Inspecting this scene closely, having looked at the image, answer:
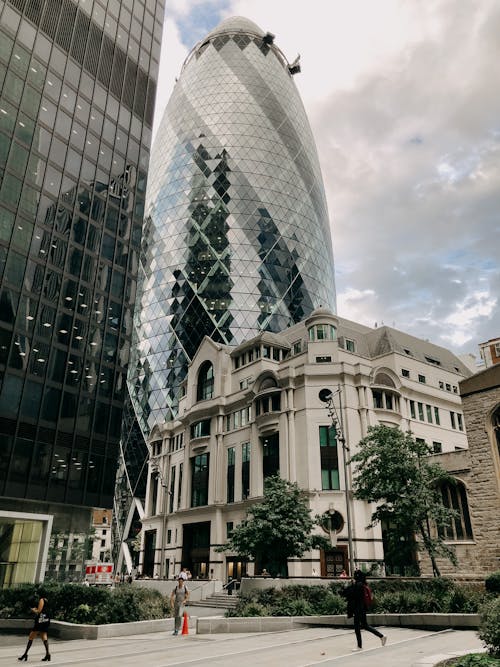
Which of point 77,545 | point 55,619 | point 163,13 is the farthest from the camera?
point 163,13

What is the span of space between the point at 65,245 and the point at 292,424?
2609cm

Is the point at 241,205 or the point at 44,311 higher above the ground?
the point at 241,205

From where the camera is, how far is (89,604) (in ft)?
75.7

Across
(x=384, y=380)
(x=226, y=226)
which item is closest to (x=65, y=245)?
(x=384, y=380)

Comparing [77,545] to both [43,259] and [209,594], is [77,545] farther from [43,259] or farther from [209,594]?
[43,259]

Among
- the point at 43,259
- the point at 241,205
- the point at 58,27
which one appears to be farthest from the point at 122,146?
the point at 241,205

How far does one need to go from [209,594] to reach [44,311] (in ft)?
81.2

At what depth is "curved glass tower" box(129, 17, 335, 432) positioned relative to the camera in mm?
97812

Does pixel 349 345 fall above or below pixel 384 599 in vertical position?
above

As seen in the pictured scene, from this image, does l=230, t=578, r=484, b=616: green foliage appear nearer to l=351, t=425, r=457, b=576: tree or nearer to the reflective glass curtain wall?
l=351, t=425, r=457, b=576: tree

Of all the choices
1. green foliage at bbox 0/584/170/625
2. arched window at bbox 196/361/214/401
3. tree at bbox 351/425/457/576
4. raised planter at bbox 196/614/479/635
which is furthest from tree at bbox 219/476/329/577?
arched window at bbox 196/361/214/401

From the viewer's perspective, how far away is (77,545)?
37.4 meters

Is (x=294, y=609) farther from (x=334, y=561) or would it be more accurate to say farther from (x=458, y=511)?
(x=334, y=561)

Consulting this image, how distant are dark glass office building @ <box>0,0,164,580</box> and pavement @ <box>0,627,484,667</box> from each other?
1569 cm
